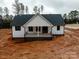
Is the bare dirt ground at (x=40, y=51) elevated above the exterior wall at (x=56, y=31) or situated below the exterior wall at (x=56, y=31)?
below

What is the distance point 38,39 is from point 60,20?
663 centimetres

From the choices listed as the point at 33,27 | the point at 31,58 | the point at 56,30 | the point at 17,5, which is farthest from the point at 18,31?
the point at 17,5

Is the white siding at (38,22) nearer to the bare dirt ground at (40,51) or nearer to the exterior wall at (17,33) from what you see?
the exterior wall at (17,33)

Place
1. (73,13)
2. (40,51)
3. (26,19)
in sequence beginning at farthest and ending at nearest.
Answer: (73,13) < (26,19) < (40,51)

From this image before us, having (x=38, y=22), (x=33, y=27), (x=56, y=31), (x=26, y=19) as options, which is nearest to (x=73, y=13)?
(x=56, y=31)

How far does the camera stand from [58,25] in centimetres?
2891

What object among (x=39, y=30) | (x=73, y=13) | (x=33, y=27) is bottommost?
(x=39, y=30)

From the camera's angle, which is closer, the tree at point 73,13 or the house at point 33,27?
the house at point 33,27


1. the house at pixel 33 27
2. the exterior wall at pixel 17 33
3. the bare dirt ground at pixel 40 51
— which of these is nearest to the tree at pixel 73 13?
the house at pixel 33 27

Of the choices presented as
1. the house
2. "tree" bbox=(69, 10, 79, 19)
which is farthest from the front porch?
"tree" bbox=(69, 10, 79, 19)

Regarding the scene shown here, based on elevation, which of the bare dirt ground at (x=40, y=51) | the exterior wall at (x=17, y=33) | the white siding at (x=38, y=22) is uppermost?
the white siding at (x=38, y=22)

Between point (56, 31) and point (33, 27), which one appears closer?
point (33, 27)

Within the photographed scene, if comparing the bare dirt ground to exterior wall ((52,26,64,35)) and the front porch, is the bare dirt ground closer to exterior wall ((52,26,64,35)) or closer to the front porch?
the front porch

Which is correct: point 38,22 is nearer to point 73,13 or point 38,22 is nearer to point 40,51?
point 40,51
